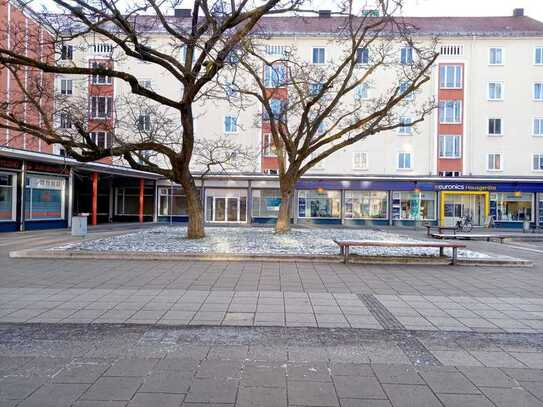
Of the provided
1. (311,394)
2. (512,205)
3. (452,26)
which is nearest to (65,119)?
(311,394)

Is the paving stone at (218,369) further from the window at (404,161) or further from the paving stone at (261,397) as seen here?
the window at (404,161)

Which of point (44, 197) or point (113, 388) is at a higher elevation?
point (44, 197)

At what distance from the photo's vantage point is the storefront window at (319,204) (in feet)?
121

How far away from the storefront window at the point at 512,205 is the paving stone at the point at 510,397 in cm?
3609

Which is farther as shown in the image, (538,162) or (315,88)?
(538,162)

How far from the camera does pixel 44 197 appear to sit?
26000mm

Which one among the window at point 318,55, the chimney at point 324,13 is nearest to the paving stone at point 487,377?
the chimney at point 324,13

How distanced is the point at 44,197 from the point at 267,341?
24552mm

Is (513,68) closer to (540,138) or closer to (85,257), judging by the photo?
(540,138)

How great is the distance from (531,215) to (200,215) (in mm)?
30257

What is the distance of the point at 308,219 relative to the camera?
37.0m

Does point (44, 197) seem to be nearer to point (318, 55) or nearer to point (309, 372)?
point (318, 55)

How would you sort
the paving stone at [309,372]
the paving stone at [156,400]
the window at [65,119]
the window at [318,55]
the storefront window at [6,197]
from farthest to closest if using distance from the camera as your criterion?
the window at [318,55] < the storefront window at [6,197] < the window at [65,119] < the paving stone at [309,372] < the paving stone at [156,400]

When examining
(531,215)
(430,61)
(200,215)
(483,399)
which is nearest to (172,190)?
(200,215)
